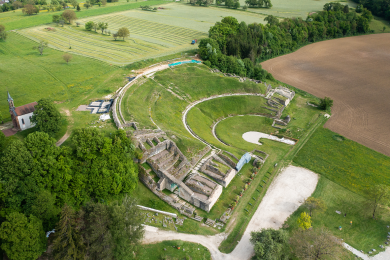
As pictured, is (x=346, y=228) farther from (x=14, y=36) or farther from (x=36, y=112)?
(x=14, y=36)

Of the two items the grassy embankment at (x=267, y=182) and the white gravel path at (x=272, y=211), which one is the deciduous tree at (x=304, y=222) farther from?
the grassy embankment at (x=267, y=182)

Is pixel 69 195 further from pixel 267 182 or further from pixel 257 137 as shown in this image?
pixel 257 137

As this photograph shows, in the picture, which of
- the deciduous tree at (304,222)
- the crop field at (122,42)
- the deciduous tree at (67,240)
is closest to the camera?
the deciduous tree at (67,240)

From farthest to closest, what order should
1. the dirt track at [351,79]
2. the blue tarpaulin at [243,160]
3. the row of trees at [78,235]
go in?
1. the dirt track at [351,79]
2. the blue tarpaulin at [243,160]
3. the row of trees at [78,235]

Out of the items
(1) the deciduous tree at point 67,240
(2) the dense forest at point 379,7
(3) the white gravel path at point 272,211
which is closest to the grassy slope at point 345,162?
(3) the white gravel path at point 272,211

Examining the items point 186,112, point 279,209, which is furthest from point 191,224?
point 186,112

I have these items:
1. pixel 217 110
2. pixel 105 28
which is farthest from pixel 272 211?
pixel 105 28
